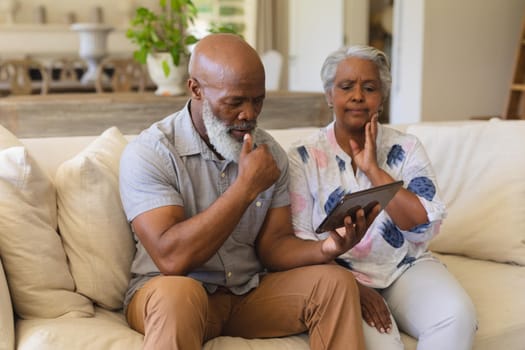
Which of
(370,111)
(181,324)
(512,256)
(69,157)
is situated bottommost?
(512,256)

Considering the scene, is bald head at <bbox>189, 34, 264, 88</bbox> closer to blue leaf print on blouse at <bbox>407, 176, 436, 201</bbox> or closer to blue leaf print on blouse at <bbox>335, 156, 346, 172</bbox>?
blue leaf print on blouse at <bbox>335, 156, 346, 172</bbox>

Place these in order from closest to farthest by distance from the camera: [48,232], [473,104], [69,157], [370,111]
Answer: [48,232] < [370,111] < [69,157] < [473,104]

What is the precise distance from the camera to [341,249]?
1.53 meters

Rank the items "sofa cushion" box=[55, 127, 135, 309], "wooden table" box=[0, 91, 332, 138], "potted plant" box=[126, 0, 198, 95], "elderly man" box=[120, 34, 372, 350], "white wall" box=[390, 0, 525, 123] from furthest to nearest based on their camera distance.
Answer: "white wall" box=[390, 0, 525, 123], "potted plant" box=[126, 0, 198, 95], "wooden table" box=[0, 91, 332, 138], "sofa cushion" box=[55, 127, 135, 309], "elderly man" box=[120, 34, 372, 350]

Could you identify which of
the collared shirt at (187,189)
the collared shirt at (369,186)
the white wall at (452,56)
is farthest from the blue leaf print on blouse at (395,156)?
the white wall at (452,56)

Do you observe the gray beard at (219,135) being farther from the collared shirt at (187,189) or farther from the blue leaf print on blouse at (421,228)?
the blue leaf print on blouse at (421,228)

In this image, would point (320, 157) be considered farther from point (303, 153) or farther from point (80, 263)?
point (80, 263)

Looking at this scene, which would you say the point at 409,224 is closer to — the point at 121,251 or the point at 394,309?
the point at 394,309

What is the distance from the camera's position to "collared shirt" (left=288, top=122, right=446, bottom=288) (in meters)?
1.71

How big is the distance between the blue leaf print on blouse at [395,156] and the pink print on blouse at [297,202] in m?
0.27

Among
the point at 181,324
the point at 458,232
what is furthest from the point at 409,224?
the point at 181,324

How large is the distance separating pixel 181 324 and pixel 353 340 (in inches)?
15.0

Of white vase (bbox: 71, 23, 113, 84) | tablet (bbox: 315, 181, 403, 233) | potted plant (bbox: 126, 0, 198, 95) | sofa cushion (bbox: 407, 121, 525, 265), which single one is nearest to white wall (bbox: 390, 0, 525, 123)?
potted plant (bbox: 126, 0, 198, 95)

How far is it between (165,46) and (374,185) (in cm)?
185
